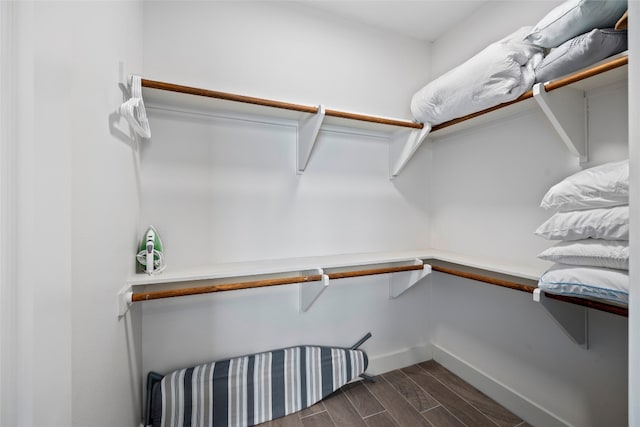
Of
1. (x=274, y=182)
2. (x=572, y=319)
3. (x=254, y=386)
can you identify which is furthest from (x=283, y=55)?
(x=572, y=319)

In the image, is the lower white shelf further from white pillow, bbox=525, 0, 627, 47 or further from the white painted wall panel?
white pillow, bbox=525, 0, 627, 47

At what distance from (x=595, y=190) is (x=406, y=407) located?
133 centimetres

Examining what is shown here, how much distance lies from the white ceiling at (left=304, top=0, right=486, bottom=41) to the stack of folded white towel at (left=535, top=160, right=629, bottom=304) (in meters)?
1.28

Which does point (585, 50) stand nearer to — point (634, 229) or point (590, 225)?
point (590, 225)

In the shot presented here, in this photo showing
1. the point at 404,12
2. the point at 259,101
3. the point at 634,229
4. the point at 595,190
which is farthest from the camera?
the point at 404,12

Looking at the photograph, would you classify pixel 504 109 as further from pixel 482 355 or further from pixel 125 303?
pixel 125 303

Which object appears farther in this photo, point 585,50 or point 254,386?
A: point 254,386

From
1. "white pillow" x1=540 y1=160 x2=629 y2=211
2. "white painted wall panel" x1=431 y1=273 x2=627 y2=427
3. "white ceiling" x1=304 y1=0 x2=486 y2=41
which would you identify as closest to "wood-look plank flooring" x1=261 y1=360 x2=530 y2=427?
"white painted wall panel" x1=431 y1=273 x2=627 y2=427

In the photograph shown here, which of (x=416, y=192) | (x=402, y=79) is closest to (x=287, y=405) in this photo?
(x=416, y=192)

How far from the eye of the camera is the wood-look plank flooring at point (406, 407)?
136cm

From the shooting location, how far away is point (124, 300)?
98 centimetres

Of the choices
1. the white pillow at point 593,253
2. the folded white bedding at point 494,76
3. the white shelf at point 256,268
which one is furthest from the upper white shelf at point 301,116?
the white pillow at point 593,253

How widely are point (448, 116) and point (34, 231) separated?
170 cm

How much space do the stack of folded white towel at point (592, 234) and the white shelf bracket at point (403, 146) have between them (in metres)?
0.78
